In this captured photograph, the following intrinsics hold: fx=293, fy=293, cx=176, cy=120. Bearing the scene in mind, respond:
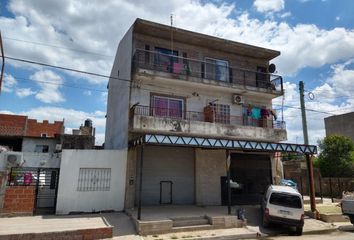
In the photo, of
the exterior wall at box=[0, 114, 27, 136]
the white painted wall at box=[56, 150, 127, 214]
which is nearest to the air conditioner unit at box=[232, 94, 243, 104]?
the white painted wall at box=[56, 150, 127, 214]

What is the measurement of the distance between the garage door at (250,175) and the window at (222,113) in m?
2.36

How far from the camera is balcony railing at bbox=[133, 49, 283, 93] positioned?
17672 mm

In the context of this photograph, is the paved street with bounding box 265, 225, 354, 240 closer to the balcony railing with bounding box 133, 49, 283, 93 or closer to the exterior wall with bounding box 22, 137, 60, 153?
the balcony railing with bounding box 133, 49, 283, 93

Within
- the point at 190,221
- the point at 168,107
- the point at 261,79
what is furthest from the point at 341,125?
the point at 190,221

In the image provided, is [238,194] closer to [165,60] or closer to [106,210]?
[106,210]

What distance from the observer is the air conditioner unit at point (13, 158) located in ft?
63.5

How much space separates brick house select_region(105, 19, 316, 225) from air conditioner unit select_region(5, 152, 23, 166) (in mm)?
5946

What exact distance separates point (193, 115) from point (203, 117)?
0.70m

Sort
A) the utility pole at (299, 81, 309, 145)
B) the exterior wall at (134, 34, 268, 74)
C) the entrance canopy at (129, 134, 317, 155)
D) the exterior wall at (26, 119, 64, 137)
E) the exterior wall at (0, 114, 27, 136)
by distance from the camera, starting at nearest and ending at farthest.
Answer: the entrance canopy at (129, 134, 317, 155) < the exterior wall at (134, 34, 268, 74) < the utility pole at (299, 81, 309, 145) < the exterior wall at (0, 114, 27, 136) < the exterior wall at (26, 119, 64, 137)

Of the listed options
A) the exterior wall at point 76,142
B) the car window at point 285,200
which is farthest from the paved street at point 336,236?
the exterior wall at point 76,142

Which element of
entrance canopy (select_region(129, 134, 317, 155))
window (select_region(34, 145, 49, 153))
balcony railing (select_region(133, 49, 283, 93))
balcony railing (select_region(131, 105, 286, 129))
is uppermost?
balcony railing (select_region(133, 49, 283, 93))

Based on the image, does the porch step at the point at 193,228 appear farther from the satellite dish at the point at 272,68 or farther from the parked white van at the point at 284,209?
the satellite dish at the point at 272,68

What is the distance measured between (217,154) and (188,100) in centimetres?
391

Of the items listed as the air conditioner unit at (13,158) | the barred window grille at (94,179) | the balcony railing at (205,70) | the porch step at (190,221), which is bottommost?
the porch step at (190,221)
